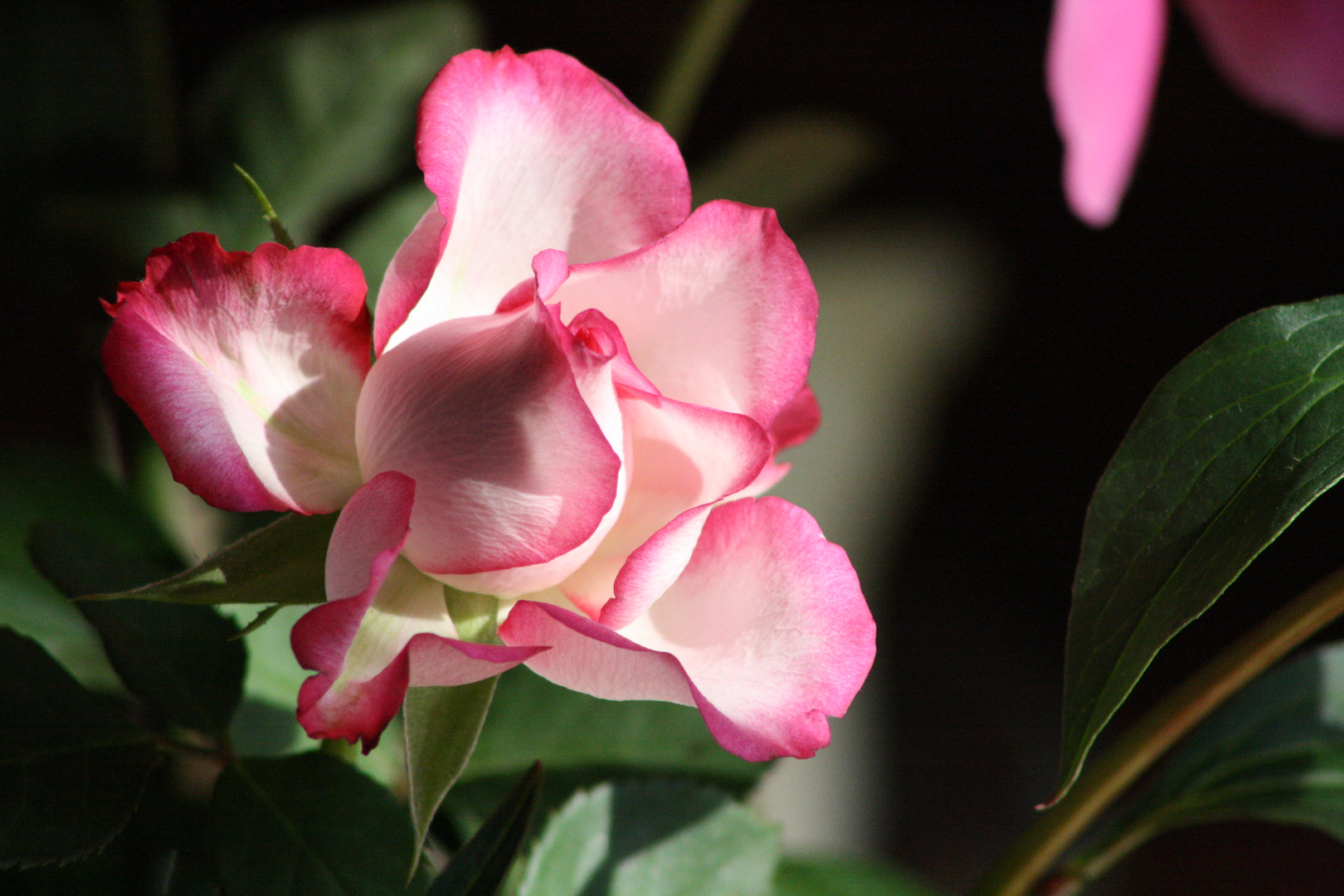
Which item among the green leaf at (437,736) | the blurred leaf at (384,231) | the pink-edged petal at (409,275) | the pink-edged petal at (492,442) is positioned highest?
the pink-edged petal at (409,275)

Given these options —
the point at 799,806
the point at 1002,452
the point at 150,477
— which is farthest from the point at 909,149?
the point at 150,477

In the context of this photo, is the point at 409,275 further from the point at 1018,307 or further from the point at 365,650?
the point at 1018,307

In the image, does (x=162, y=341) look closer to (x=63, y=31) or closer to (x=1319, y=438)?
(x=1319, y=438)

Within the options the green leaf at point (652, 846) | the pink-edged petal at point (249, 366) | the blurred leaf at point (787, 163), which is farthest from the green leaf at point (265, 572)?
the blurred leaf at point (787, 163)

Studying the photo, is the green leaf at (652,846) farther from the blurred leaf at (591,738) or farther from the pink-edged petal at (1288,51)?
the pink-edged petal at (1288,51)

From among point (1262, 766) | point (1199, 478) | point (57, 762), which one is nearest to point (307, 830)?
point (57, 762)
